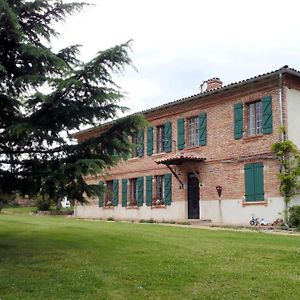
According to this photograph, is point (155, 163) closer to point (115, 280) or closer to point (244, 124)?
point (244, 124)

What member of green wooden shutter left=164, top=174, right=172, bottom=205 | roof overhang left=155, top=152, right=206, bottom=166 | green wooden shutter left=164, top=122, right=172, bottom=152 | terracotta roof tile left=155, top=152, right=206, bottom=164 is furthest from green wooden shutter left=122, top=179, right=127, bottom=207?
terracotta roof tile left=155, top=152, right=206, bottom=164

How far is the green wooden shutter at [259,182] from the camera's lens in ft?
59.4

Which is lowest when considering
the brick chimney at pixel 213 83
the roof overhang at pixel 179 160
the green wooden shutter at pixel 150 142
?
the roof overhang at pixel 179 160

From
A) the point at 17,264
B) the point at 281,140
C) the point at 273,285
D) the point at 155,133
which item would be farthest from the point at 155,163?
the point at 273,285

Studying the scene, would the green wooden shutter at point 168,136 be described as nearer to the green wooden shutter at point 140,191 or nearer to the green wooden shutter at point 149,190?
the green wooden shutter at point 149,190

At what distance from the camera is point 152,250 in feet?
32.8

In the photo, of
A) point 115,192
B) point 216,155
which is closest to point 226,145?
point 216,155

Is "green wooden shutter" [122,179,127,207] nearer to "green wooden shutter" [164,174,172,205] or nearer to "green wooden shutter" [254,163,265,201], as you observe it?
"green wooden shutter" [164,174,172,205]

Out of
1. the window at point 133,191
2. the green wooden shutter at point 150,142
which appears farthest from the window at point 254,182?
the window at point 133,191

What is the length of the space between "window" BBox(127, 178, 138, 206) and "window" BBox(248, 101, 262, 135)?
764 cm

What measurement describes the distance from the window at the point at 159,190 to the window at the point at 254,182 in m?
5.17

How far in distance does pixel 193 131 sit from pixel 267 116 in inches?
171

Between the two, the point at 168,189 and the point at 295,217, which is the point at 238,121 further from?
the point at 168,189

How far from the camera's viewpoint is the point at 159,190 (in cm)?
2317
